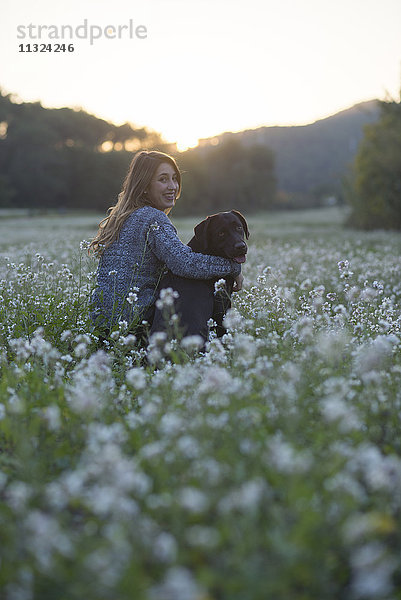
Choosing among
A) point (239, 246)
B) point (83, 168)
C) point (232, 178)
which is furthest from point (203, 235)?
point (232, 178)

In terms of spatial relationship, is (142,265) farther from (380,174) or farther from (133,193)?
(380,174)

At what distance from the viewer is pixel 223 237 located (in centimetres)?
559

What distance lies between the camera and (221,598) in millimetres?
1954

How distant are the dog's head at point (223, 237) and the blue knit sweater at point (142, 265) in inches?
5.1

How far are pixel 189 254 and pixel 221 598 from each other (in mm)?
3775

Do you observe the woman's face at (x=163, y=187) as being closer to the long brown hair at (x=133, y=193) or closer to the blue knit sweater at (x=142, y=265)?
the long brown hair at (x=133, y=193)

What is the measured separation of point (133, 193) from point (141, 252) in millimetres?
725

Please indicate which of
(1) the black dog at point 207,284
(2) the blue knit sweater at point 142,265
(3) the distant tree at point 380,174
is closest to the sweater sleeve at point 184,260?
(2) the blue knit sweater at point 142,265

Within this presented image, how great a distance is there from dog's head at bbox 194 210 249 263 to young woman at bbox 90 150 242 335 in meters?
0.13

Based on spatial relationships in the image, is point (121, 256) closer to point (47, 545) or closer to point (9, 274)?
point (9, 274)

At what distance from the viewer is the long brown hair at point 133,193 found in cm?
592

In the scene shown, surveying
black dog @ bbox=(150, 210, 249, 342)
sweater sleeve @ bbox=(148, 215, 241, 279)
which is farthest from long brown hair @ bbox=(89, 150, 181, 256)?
black dog @ bbox=(150, 210, 249, 342)

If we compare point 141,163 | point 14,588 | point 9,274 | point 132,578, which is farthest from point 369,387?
point 9,274

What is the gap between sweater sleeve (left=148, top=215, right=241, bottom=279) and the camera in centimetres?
538
